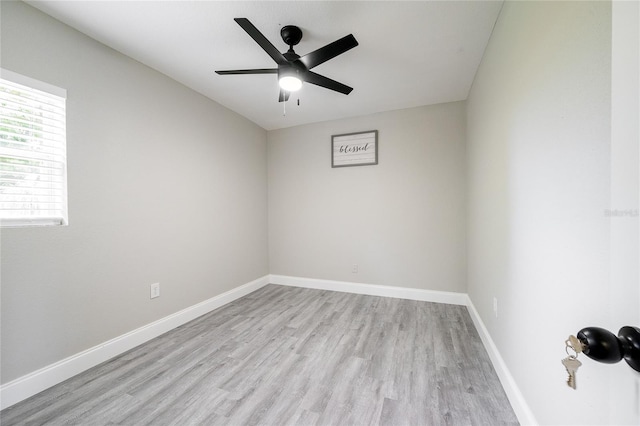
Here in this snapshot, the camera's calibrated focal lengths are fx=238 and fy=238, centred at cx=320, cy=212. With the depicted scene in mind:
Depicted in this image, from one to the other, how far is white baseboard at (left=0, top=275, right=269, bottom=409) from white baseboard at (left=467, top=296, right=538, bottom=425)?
9.13 ft

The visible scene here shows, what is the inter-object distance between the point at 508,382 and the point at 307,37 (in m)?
2.73

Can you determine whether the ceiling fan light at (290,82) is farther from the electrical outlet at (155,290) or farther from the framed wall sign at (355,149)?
the electrical outlet at (155,290)

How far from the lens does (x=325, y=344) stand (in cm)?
210

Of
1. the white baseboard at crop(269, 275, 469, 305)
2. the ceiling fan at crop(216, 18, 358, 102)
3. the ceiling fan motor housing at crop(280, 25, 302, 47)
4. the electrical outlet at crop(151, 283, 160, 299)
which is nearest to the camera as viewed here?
the ceiling fan at crop(216, 18, 358, 102)

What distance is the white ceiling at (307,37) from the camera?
158 cm

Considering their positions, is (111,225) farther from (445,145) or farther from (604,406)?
(445,145)

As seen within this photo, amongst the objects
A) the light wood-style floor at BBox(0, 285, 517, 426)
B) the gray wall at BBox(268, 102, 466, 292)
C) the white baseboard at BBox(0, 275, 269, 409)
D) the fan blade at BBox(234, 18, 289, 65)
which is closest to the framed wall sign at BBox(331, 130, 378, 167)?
the gray wall at BBox(268, 102, 466, 292)

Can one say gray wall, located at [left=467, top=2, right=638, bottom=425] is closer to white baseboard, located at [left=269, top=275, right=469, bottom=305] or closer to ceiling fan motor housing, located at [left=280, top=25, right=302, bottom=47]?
white baseboard, located at [left=269, top=275, right=469, bottom=305]

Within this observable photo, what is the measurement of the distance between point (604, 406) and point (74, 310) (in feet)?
9.21

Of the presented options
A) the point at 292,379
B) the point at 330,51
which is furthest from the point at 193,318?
the point at 330,51

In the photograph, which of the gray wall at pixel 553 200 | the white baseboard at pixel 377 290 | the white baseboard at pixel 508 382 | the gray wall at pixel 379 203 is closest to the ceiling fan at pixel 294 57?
the gray wall at pixel 553 200

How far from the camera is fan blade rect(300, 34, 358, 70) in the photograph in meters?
1.51

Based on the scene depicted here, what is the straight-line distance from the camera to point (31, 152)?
1556mm

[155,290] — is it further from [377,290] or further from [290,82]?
[377,290]
